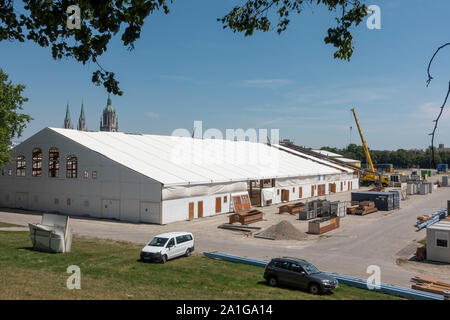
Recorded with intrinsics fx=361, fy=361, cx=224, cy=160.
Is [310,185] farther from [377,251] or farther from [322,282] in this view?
[322,282]

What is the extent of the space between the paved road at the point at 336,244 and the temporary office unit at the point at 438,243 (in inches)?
61.9

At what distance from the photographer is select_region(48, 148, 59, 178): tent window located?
135ft

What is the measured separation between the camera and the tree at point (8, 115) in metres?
38.6

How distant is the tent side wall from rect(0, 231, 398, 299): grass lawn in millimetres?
11581

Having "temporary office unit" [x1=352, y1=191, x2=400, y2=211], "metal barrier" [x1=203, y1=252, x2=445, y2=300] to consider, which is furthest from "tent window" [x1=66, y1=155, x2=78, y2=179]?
"temporary office unit" [x1=352, y1=191, x2=400, y2=211]

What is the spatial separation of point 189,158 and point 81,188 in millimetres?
13637

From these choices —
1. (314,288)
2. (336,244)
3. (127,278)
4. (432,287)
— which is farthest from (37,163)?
(432,287)

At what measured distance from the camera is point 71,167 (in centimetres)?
4022

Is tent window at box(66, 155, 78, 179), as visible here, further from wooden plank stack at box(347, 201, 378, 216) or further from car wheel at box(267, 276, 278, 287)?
wooden plank stack at box(347, 201, 378, 216)

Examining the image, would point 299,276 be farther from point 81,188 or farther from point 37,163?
point 37,163

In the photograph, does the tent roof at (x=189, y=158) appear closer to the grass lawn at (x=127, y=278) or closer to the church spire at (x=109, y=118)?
the grass lawn at (x=127, y=278)

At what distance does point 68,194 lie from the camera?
132 ft
